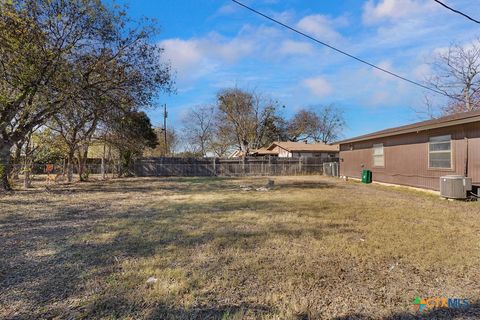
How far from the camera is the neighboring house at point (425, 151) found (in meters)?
8.54

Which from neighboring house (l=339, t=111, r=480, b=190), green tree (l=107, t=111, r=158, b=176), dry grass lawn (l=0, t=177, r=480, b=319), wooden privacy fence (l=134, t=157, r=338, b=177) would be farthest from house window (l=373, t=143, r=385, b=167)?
green tree (l=107, t=111, r=158, b=176)

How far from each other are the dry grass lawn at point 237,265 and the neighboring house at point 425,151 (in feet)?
10.8

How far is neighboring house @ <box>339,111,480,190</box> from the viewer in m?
8.54

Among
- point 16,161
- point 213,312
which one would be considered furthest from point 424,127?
point 16,161

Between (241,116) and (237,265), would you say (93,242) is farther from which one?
(241,116)

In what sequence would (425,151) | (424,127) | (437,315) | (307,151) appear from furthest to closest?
(307,151)
(425,151)
(424,127)
(437,315)

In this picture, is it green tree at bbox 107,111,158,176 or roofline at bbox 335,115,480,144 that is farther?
green tree at bbox 107,111,158,176

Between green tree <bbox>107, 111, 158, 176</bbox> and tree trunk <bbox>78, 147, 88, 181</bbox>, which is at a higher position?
green tree <bbox>107, 111, 158, 176</bbox>

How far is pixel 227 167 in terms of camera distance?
23.4 m

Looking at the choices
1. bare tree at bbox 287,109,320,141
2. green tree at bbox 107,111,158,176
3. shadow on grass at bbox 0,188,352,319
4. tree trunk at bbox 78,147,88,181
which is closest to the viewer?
shadow on grass at bbox 0,188,352,319

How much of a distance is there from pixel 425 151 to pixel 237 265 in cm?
1019

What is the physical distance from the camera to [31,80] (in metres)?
8.52

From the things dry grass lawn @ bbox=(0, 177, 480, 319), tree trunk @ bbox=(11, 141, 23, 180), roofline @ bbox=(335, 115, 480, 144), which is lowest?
dry grass lawn @ bbox=(0, 177, 480, 319)

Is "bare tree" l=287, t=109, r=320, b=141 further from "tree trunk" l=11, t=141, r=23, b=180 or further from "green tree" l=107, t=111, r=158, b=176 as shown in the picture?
"tree trunk" l=11, t=141, r=23, b=180
